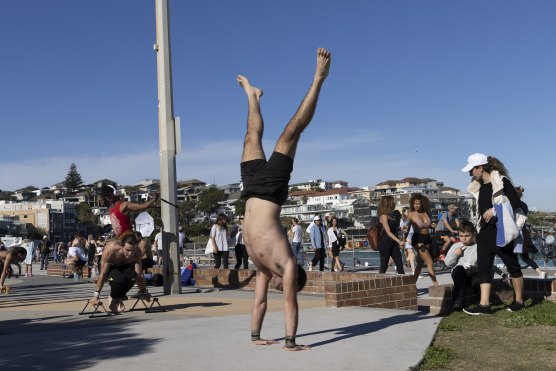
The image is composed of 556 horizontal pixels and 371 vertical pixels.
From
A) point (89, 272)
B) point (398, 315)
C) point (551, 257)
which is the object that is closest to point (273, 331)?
point (398, 315)

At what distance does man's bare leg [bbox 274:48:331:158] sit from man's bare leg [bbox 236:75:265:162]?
26 centimetres

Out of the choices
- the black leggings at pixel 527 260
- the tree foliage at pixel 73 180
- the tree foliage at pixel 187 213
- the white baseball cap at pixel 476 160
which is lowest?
the black leggings at pixel 527 260

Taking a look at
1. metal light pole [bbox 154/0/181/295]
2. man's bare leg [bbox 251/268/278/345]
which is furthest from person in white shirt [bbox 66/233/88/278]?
man's bare leg [bbox 251/268/278/345]

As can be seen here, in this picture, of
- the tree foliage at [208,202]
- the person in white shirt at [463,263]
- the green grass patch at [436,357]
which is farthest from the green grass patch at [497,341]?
the tree foliage at [208,202]

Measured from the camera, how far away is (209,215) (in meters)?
145

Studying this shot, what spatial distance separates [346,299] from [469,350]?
2.45m

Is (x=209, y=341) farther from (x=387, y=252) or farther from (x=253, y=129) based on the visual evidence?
(x=387, y=252)

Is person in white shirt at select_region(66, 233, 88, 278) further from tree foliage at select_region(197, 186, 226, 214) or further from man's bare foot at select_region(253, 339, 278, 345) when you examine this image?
tree foliage at select_region(197, 186, 226, 214)

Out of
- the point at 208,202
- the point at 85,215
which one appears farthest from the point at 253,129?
the point at 85,215

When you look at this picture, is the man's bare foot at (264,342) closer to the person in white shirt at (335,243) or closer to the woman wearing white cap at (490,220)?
the woman wearing white cap at (490,220)

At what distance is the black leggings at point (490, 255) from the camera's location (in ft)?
23.6

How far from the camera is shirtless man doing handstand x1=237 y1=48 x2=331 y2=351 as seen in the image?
498 cm

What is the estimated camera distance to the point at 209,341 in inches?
219

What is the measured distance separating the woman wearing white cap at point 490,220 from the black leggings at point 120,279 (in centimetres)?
402
